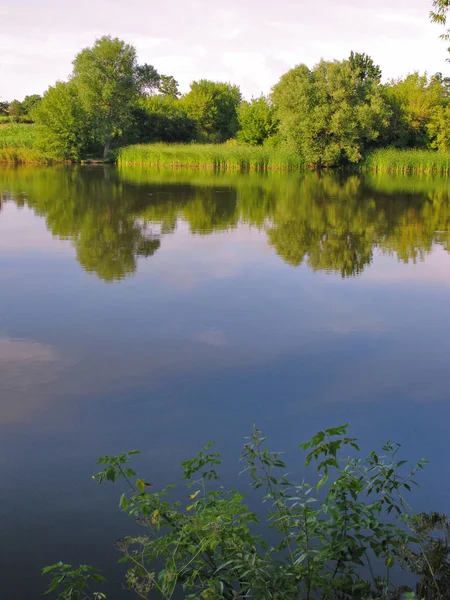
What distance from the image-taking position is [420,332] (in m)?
7.42

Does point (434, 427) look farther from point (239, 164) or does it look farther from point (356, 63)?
point (356, 63)

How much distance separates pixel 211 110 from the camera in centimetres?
6106

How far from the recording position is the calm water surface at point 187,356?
13.3ft

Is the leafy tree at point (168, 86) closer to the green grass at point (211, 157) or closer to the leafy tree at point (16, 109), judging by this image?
the leafy tree at point (16, 109)

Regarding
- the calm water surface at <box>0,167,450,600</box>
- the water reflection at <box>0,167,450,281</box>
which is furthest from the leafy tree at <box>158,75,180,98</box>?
the calm water surface at <box>0,167,450,600</box>

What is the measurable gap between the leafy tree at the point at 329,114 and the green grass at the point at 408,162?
1143 millimetres

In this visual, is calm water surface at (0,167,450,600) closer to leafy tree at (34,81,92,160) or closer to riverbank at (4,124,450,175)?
→ riverbank at (4,124,450,175)

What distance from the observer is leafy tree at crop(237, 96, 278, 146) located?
5000 cm

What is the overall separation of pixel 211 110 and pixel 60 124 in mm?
23280

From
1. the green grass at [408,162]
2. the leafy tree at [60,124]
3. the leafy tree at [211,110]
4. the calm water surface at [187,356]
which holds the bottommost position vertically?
the calm water surface at [187,356]

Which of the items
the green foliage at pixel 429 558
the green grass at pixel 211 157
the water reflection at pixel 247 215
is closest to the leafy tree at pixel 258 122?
the green grass at pixel 211 157

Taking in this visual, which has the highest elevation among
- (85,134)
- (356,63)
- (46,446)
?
(356,63)

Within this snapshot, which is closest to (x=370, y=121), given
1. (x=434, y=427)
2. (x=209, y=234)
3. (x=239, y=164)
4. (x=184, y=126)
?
(x=239, y=164)

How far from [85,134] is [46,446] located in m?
41.5
